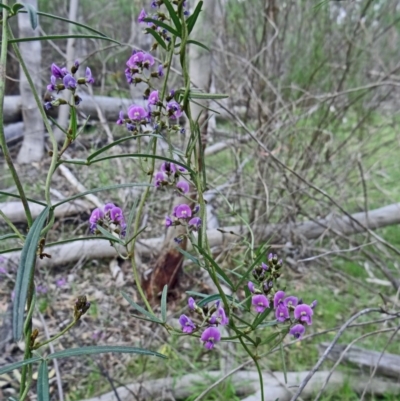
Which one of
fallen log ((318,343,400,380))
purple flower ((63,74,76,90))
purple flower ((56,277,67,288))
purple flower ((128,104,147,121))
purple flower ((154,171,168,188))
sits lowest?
purple flower ((56,277,67,288))

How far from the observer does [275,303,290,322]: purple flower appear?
2.19 ft

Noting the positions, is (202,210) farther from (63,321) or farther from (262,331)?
(63,321)

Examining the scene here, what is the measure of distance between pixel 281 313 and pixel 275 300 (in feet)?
0.07

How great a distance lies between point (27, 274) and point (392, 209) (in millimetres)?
2866

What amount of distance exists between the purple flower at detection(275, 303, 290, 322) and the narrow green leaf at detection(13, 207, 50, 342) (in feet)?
1.12

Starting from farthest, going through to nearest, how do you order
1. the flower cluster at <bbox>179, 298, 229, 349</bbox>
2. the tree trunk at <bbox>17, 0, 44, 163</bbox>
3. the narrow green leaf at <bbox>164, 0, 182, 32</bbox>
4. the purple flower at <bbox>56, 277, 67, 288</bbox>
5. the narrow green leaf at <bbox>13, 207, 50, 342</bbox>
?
the tree trunk at <bbox>17, 0, 44, 163</bbox>, the purple flower at <bbox>56, 277, 67, 288</bbox>, the flower cluster at <bbox>179, 298, 229, 349</bbox>, the narrow green leaf at <bbox>164, 0, 182, 32</bbox>, the narrow green leaf at <bbox>13, 207, 50, 342</bbox>

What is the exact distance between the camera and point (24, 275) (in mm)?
456

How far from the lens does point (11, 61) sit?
180 inches

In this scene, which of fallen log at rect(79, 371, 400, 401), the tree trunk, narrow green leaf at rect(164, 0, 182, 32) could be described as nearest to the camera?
narrow green leaf at rect(164, 0, 182, 32)

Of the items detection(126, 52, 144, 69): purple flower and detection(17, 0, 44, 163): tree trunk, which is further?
detection(17, 0, 44, 163): tree trunk

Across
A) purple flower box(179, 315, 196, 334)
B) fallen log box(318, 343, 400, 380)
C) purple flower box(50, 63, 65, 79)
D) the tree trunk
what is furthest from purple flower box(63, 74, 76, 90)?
the tree trunk

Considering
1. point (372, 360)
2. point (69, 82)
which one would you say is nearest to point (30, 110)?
point (372, 360)

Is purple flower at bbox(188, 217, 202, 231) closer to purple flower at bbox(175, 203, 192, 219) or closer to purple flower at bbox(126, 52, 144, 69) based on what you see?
purple flower at bbox(175, 203, 192, 219)

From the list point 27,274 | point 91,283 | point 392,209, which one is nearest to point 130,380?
point 91,283
